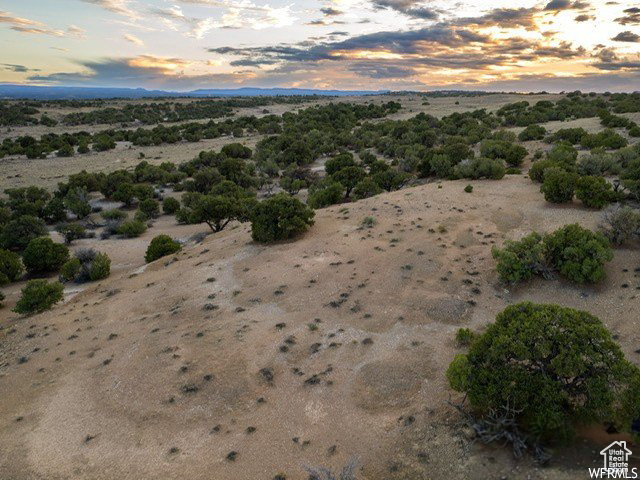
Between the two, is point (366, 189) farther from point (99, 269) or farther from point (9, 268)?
point (9, 268)

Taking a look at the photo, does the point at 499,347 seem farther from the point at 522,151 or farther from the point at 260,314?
the point at 522,151

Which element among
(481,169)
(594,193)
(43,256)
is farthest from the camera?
(481,169)

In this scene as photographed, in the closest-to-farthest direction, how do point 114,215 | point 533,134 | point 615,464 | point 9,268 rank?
point 615,464, point 9,268, point 114,215, point 533,134

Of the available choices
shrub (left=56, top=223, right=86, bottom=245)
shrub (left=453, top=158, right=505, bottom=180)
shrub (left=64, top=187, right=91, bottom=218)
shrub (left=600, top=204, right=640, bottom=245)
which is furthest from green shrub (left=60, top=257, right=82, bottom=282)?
shrub (left=600, top=204, right=640, bottom=245)

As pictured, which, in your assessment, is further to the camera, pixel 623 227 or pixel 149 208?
pixel 149 208

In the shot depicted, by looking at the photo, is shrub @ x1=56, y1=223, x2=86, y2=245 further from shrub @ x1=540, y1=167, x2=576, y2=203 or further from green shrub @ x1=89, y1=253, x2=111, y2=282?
shrub @ x1=540, y1=167, x2=576, y2=203

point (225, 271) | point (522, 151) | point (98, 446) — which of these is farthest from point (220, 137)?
point (98, 446)

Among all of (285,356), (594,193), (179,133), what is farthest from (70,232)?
(179,133)
